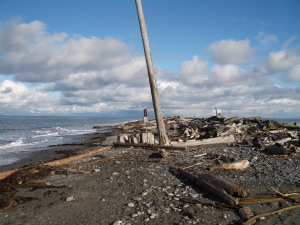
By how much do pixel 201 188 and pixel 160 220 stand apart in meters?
1.99

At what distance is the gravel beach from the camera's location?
15.2 feet

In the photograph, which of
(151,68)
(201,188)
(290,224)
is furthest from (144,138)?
(290,224)

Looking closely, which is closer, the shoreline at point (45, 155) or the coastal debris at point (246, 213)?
the coastal debris at point (246, 213)

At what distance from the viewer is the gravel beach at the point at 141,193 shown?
4621 mm

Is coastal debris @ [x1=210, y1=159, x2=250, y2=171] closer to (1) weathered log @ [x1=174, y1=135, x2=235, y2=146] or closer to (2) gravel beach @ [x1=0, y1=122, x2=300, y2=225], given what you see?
(2) gravel beach @ [x1=0, y1=122, x2=300, y2=225]

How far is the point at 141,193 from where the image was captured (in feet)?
19.7

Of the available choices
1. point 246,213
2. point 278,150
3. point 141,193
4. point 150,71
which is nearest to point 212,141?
point 278,150

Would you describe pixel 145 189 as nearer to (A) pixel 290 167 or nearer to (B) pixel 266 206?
(B) pixel 266 206

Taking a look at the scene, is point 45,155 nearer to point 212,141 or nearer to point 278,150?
point 212,141

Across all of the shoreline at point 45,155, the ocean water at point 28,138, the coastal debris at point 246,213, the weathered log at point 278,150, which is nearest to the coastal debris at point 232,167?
the weathered log at point 278,150

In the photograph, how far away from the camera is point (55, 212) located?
504 centimetres

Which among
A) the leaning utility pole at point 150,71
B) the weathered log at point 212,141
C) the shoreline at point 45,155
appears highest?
the leaning utility pole at point 150,71

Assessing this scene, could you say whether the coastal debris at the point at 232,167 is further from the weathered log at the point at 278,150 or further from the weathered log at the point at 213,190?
the weathered log at the point at 278,150

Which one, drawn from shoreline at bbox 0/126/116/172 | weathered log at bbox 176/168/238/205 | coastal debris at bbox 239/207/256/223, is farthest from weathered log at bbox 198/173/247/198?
shoreline at bbox 0/126/116/172
